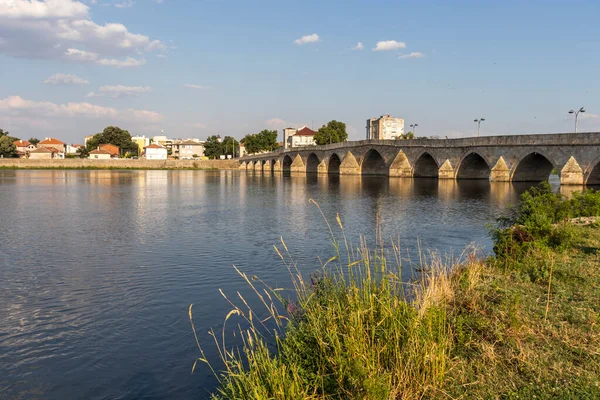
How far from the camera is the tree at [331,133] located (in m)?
109

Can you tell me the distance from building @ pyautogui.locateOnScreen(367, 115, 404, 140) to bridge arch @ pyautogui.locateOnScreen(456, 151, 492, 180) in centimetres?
9706

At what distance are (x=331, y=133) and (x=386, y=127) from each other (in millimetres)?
51728

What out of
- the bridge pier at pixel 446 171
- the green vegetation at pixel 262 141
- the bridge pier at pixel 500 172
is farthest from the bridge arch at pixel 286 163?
the bridge pier at pixel 500 172

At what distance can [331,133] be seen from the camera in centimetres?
10906

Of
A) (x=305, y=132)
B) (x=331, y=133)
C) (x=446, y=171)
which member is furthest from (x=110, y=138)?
(x=446, y=171)

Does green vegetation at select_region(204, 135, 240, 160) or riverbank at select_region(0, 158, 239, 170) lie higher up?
green vegetation at select_region(204, 135, 240, 160)

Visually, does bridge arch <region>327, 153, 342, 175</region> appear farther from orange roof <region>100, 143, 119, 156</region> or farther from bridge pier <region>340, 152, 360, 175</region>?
orange roof <region>100, 143, 119, 156</region>

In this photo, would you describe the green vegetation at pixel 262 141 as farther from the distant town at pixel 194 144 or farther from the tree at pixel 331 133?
the tree at pixel 331 133

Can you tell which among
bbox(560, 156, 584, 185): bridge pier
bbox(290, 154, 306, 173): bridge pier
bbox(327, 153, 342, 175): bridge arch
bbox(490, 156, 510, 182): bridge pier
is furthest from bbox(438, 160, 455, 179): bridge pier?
bbox(290, 154, 306, 173): bridge pier

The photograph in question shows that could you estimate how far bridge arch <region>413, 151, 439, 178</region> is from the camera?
60294 millimetres

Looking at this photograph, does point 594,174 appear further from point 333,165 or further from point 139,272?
point 333,165

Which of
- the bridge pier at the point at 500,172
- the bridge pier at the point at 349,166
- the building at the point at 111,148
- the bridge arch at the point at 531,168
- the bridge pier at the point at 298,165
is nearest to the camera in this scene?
the bridge arch at the point at 531,168

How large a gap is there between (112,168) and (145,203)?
7925 cm

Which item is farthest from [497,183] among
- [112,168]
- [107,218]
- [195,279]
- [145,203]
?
[112,168]
